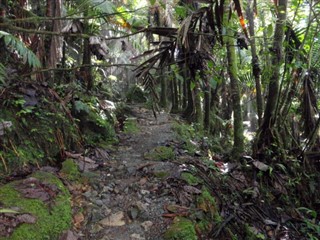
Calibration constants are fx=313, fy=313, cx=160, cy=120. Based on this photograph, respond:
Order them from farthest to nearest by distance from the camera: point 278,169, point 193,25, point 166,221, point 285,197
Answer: point 278,169 < point 285,197 < point 193,25 < point 166,221

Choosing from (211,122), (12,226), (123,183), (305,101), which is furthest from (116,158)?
(211,122)

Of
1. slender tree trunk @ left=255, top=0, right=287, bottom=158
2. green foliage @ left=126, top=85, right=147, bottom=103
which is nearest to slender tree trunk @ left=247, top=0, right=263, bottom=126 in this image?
slender tree trunk @ left=255, top=0, right=287, bottom=158

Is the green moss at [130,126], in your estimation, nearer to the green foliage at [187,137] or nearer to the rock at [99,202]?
the green foliage at [187,137]

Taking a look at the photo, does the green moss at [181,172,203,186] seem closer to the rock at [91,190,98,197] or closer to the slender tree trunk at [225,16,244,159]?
the rock at [91,190,98,197]

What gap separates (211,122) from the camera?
10.5 meters

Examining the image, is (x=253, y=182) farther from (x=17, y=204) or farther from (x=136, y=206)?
(x=17, y=204)

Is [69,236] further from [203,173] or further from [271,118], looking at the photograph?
[271,118]

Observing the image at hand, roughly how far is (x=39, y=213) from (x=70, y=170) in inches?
44.4

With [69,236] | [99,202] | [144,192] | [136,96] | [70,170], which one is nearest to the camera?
[69,236]

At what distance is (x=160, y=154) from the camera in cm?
515

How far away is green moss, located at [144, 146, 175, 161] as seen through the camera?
16.5 ft

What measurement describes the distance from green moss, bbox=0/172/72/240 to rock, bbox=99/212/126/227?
36 cm

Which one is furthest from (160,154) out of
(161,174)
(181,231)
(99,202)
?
(181,231)

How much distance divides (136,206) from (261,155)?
285 cm
